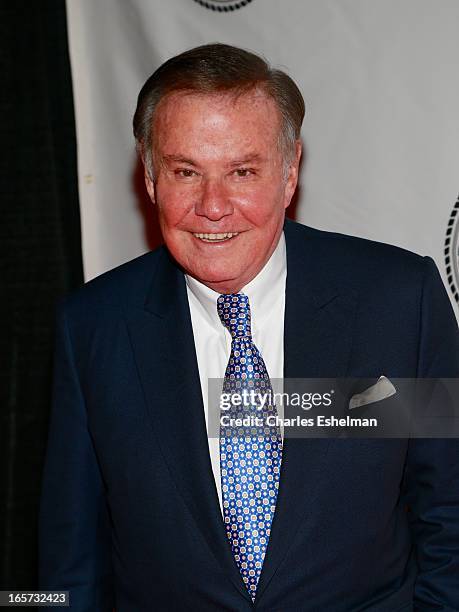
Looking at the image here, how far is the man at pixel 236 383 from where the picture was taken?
1.60m

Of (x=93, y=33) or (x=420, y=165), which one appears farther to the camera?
(x=93, y=33)

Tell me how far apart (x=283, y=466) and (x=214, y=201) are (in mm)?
498

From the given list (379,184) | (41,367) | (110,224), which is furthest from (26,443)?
(379,184)

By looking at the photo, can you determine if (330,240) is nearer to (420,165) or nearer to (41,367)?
(420,165)

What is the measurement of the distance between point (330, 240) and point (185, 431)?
0.51 meters

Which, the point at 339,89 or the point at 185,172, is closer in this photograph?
the point at 185,172

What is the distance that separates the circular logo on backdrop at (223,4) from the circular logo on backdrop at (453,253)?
2.59ft

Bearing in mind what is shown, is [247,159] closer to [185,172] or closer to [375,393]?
[185,172]

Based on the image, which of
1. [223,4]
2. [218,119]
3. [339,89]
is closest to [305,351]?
[218,119]

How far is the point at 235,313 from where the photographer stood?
5.60ft

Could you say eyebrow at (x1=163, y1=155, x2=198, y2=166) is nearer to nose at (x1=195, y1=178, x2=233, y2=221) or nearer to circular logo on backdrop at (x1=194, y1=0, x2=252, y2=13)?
nose at (x1=195, y1=178, x2=233, y2=221)

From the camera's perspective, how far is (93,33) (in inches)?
99.6

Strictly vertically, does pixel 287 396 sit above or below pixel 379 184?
below

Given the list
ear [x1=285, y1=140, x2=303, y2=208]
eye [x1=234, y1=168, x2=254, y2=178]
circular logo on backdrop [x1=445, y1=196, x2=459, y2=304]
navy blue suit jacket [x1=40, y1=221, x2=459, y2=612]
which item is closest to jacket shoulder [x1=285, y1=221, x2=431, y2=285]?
navy blue suit jacket [x1=40, y1=221, x2=459, y2=612]
